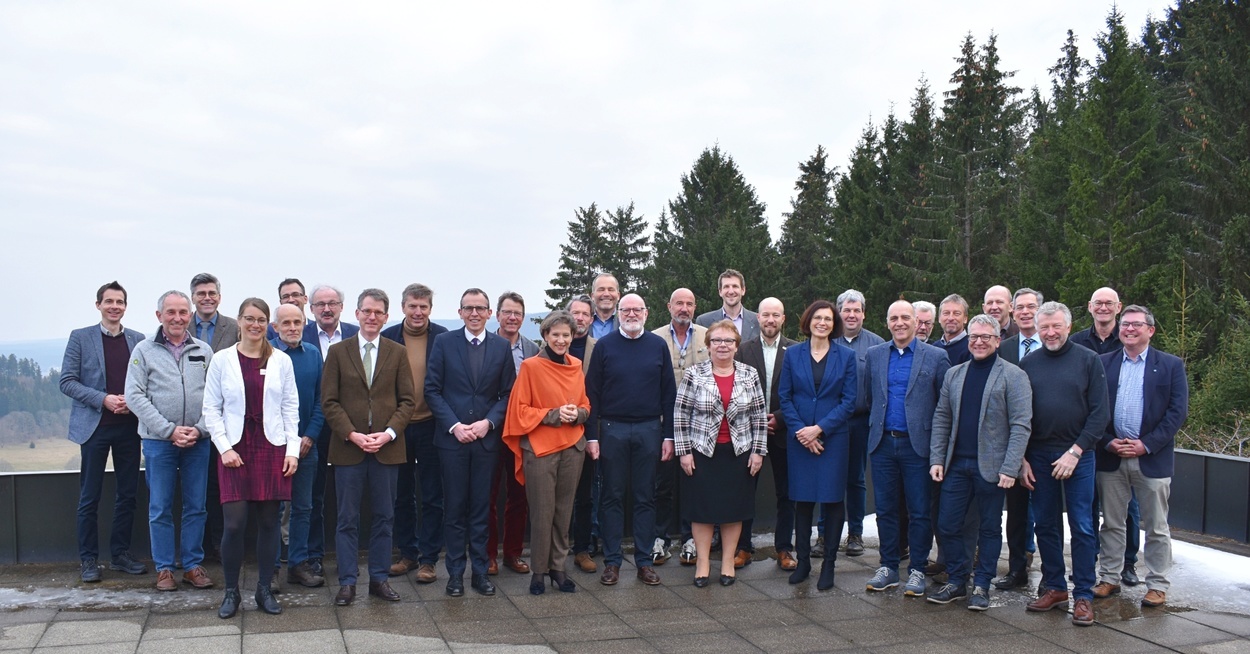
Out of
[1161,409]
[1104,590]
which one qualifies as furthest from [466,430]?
[1161,409]

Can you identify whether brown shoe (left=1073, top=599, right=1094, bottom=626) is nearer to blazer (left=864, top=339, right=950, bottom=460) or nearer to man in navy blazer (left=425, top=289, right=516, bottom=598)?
blazer (left=864, top=339, right=950, bottom=460)

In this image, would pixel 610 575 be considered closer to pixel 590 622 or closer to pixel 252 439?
pixel 590 622

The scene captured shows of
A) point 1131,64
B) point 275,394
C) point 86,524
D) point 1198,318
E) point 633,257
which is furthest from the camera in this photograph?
point 633,257

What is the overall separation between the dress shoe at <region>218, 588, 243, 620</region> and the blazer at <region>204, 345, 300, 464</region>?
0.78m

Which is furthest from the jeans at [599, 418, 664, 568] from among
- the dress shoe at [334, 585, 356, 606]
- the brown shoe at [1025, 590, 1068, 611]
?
the brown shoe at [1025, 590, 1068, 611]

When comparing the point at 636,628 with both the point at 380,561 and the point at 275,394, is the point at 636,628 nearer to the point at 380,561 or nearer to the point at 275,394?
the point at 380,561

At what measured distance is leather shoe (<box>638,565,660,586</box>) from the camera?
19.6 feet

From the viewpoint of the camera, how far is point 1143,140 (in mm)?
24297

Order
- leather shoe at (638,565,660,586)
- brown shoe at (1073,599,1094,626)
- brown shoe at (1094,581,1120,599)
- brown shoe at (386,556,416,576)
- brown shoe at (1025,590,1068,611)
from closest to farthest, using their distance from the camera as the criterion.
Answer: brown shoe at (1073,599,1094,626) < brown shoe at (1025,590,1068,611) < brown shoe at (1094,581,1120,599) < leather shoe at (638,565,660,586) < brown shoe at (386,556,416,576)

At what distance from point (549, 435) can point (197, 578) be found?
7.47ft

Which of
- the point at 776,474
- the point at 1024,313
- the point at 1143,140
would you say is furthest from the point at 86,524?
the point at 1143,140

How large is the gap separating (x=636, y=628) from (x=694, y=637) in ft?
1.08

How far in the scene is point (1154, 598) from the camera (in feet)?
17.8

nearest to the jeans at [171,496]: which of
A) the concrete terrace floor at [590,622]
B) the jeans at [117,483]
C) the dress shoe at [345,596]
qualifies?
the concrete terrace floor at [590,622]
